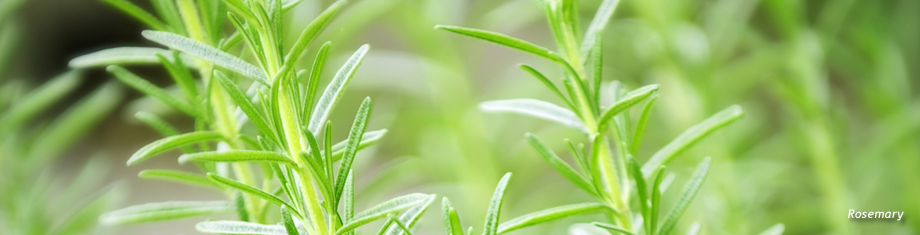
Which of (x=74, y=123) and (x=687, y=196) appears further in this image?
(x=74, y=123)

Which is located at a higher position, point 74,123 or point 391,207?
point 74,123

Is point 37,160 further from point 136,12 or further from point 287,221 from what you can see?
point 287,221

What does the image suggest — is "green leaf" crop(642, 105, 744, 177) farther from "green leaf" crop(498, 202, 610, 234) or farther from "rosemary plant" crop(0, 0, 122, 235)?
"rosemary plant" crop(0, 0, 122, 235)

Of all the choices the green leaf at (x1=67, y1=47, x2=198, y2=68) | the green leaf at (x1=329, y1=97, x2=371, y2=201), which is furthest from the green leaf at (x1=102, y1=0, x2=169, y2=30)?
the green leaf at (x1=329, y1=97, x2=371, y2=201)

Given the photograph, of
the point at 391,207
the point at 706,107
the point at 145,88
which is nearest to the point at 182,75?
the point at 145,88

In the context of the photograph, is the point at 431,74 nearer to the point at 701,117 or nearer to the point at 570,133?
the point at 570,133

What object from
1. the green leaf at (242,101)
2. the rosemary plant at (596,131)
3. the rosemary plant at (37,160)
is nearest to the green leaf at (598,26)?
the rosemary plant at (596,131)
